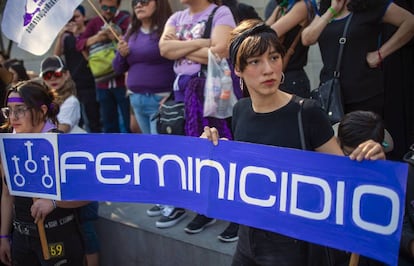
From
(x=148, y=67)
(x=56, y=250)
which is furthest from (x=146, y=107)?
(x=56, y=250)

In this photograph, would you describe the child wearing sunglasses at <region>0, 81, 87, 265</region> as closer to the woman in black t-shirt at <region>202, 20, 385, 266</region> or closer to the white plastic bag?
the white plastic bag

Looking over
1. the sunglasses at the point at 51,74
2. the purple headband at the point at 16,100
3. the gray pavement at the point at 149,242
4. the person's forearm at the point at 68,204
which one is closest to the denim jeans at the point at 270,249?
the gray pavement at the point at 149,242

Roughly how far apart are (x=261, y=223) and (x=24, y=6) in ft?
6.84

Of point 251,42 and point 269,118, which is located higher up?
point 251,42

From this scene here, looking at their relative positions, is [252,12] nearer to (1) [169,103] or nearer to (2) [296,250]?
(1) [169,103]

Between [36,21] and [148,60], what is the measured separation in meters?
0.91

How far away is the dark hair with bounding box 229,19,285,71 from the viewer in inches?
81.0

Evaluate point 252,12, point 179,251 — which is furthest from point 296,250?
point 252,12

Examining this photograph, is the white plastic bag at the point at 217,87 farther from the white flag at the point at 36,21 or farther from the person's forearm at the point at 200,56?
the white flag at the point at 36,21

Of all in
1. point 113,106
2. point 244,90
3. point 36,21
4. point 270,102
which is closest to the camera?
point 270,102

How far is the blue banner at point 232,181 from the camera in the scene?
1800mm

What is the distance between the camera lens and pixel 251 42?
2.07m

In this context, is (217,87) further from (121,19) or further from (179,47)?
(121,19)

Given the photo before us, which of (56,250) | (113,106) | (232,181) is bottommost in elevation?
(56,250)
